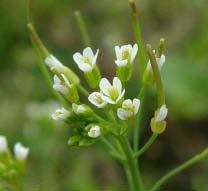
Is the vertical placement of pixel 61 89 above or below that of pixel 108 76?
below

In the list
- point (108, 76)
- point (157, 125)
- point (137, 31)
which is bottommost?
point (157, 125)

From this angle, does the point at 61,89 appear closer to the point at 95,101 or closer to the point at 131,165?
the point at 95,101

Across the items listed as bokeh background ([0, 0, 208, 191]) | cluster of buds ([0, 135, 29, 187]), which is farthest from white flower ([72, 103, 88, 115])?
bokeh background ([0, 0, 208, 191])

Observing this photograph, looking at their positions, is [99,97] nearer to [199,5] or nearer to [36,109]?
[36,109]

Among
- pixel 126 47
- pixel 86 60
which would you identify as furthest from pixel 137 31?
pixel 86 60

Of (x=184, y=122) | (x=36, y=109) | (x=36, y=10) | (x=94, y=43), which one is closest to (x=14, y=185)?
(x=36, y=109)

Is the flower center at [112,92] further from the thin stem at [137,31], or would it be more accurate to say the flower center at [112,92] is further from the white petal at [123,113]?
the thin stem at [137,31]
